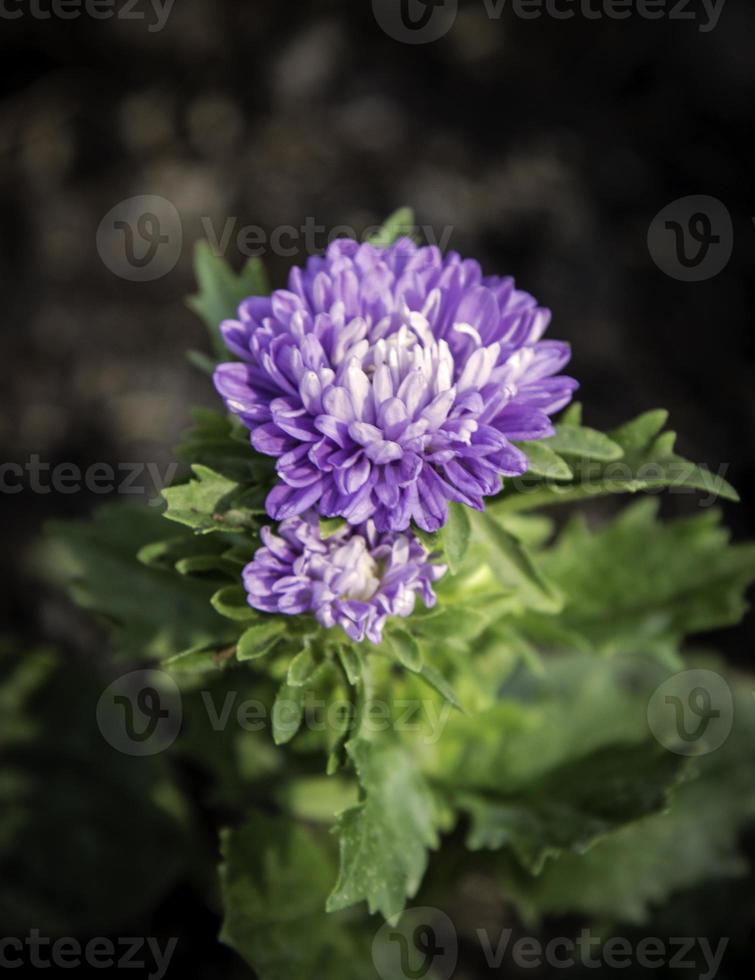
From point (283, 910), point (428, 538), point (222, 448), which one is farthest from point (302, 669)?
point (283, 910)

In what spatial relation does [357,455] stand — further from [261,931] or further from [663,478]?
[261,931]

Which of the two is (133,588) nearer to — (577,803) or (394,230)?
(394,230)

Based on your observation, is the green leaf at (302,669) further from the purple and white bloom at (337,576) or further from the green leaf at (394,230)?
the green leaf at (394,230)

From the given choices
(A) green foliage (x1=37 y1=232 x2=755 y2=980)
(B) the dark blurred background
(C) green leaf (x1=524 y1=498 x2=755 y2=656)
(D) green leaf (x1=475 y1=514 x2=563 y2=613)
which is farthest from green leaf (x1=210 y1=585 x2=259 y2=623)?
(B) the dark blurred background

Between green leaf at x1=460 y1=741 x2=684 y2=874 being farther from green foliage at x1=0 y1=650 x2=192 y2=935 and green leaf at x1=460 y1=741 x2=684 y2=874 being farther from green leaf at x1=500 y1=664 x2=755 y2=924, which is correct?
green foliage at x1=0 y1=650 x2=192 y2=935

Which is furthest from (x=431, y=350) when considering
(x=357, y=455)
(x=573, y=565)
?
(x=573, y=565)

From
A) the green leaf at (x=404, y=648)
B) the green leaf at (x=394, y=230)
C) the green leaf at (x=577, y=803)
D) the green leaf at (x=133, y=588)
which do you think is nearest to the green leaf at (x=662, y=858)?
the green leaf at (x=577, y=803)
